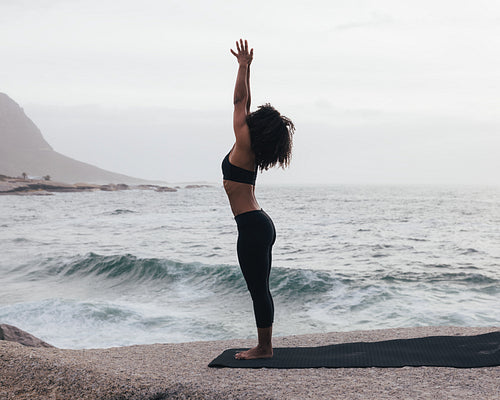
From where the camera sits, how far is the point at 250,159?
3705 mm

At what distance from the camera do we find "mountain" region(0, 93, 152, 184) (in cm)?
16325

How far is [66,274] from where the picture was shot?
12.9 metres

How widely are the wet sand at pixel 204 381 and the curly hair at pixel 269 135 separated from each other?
5.22 feet

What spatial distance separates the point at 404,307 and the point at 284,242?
933 centimetres

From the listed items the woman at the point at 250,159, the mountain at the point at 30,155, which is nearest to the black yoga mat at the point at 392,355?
the woman at the point at 250,159

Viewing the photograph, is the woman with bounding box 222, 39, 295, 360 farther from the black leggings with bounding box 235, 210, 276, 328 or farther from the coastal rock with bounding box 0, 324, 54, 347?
the coastal rock with bounding box 0, 324, 54, 347

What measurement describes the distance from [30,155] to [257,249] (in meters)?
184

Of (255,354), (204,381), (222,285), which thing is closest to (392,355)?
(255,354)

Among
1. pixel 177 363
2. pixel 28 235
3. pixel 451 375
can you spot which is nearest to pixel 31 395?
pixel 177 363

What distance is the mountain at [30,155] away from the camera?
6427 inches

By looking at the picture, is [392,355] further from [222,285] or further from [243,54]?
[222,285]

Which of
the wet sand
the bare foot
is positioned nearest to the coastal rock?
the wet sand

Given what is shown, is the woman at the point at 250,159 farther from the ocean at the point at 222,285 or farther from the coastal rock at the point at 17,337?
the ocean at the point at 222,285

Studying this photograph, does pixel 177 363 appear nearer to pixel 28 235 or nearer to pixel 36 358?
pixel 36 358
